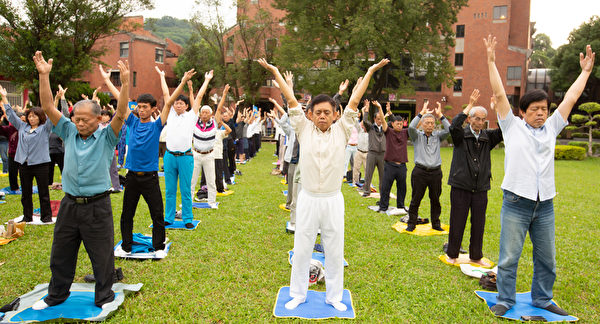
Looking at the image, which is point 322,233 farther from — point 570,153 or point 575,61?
point 575,61

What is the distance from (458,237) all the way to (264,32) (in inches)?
1280

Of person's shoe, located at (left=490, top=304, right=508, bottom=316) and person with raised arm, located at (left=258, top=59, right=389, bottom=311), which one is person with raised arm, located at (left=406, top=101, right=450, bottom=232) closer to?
person's shoe, located at (left=490, top=304, right=508, bottom=316)

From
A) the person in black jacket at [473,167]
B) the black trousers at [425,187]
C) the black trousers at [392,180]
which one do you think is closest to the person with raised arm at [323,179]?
the person in black jacket at [473,167]

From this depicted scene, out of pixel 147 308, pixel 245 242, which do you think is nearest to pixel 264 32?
pixel 245 242

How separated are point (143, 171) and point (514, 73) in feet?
128

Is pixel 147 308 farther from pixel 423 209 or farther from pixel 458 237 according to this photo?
pixel 423 209

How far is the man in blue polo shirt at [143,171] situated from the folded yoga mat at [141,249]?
6 cm

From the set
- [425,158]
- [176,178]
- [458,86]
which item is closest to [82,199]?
[176,178]

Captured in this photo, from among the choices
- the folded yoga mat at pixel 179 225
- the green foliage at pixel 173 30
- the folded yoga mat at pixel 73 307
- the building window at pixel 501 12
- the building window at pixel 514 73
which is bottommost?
the folded yoga mat at pixel 179 225

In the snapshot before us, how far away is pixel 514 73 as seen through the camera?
36.2 meters

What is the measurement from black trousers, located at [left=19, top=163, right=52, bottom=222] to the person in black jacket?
6.89 m

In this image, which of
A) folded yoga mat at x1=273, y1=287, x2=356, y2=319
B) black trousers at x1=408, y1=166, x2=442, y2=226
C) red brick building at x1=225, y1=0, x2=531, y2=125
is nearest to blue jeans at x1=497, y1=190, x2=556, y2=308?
folded yoga mat at x1=273, y1=287, x2=356, y2=319

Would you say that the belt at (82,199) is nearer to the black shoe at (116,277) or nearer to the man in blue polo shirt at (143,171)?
the black shoe at (116,277)

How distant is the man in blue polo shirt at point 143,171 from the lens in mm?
5402
